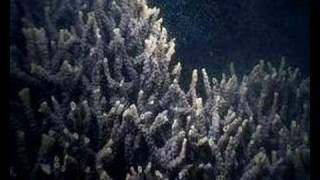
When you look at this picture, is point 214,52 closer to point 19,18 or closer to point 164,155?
point 164,155

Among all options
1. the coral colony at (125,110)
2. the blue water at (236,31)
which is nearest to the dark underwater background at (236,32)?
the blue water at (236,31)

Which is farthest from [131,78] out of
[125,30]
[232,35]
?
[232,35]

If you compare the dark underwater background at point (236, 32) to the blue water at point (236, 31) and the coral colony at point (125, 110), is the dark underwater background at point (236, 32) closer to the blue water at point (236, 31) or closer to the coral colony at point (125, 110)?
the blue water at point (236, 31)

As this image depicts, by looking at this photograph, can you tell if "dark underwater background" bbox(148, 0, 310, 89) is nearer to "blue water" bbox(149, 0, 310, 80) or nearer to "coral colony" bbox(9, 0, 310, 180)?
"blue water" bbox(149, 0, 310, 80)

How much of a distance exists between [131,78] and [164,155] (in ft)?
2.33

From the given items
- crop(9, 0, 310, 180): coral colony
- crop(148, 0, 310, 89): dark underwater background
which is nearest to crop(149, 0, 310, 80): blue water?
crop(148, 0, 310, 89): dark underwater background

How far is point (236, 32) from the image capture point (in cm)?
410

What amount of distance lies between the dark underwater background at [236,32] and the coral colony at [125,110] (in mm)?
264

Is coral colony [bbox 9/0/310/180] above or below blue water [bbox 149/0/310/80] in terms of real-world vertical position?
below

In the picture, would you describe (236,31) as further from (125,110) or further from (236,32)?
(125,110)

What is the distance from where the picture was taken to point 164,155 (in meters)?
3.01

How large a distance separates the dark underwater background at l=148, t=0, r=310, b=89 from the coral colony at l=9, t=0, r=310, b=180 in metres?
0.26

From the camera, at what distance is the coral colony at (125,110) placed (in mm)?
2807

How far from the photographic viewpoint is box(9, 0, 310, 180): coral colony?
110 inches
